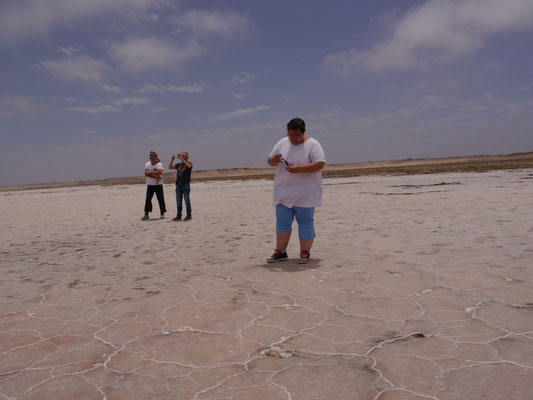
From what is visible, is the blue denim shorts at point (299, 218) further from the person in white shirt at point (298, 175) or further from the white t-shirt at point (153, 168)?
the white t-shirt at point (153, 168)

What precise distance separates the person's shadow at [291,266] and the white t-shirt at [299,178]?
73 centimetres

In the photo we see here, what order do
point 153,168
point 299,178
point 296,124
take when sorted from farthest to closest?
point 153,168
point 299,178
point 296,124

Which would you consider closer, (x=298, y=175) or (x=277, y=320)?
(x=277, y=320)

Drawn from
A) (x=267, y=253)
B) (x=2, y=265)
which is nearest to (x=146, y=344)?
(x=267, y=253)

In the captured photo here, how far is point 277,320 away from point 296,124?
2.15 m

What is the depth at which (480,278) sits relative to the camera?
368cm

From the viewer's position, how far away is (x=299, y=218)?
4.40 metres

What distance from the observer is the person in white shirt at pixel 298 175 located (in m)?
4.17

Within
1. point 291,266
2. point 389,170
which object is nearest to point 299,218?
point 291,266

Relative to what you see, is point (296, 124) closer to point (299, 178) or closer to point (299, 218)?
point (299, 178)

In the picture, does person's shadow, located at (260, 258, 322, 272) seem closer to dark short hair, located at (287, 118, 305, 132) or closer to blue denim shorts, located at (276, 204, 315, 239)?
blue denim shorts, located at (276, 204, 315, 239)

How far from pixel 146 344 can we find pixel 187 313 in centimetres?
58

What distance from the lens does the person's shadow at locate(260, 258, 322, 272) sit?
4355 mm

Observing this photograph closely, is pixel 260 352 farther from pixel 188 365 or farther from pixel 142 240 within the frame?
pixel 142 240
